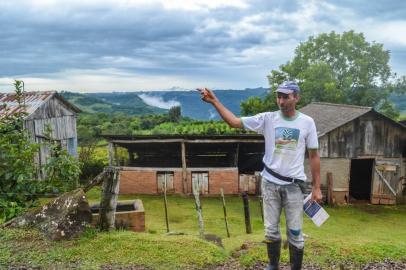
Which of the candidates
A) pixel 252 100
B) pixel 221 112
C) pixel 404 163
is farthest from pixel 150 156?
pixel 221 112

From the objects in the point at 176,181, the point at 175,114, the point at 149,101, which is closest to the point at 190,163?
the point at 176,181

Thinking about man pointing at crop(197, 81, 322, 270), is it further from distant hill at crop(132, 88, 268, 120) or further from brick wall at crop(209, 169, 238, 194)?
distant hill at crop(132, 88, 268, 120)

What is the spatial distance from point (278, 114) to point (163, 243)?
2.61 meters

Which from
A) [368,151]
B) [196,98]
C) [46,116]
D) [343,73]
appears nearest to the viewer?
[368,151]

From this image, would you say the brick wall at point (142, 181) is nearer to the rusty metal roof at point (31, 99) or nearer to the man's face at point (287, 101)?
the rusty metal roof at point (31, 99)

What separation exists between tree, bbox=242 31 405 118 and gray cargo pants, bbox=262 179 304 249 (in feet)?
82.4

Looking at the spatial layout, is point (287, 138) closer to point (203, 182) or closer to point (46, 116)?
point (203, 182)

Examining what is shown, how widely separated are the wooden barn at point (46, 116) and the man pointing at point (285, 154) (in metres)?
15.6

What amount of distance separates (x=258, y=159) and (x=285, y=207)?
15973mm

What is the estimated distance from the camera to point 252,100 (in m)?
32.7

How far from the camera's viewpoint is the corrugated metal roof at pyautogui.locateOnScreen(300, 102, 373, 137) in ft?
56.5

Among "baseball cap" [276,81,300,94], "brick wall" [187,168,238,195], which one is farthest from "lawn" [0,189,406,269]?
"brick wall" [187,168,238,195]

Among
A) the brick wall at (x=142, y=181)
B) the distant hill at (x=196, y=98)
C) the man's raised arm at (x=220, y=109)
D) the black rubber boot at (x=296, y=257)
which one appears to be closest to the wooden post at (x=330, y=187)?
the brick wall at (x=142, y=181)

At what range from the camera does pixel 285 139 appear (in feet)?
14.5
